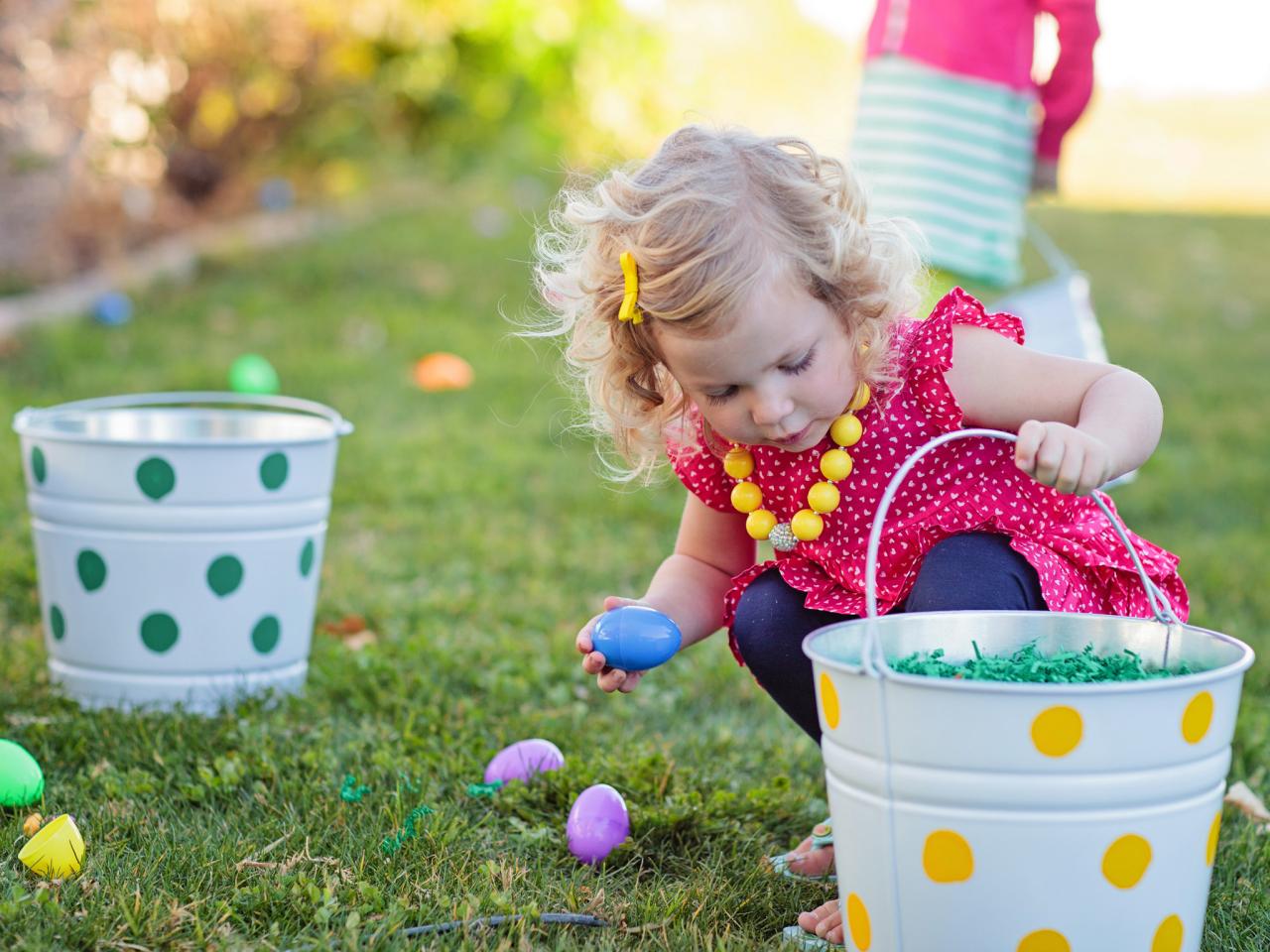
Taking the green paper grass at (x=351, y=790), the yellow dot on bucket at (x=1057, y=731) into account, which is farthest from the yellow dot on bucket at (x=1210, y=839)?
the green paper grass at (x=351, y=790)

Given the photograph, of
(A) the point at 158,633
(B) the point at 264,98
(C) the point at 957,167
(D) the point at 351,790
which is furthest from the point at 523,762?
(B) the point at 264,98

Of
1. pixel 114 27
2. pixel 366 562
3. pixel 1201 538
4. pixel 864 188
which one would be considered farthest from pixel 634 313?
pixel 114 27

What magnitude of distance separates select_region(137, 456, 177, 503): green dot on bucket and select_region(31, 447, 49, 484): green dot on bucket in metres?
0.18

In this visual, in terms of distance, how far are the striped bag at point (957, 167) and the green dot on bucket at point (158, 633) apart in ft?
5.32

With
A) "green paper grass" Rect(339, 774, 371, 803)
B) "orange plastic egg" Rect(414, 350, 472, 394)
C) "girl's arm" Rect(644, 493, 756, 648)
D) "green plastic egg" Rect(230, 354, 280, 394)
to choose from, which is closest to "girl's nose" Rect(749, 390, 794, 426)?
"girl's arm" Rect(644, 493, 756, 648)

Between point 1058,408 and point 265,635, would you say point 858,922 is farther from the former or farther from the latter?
point 265,635

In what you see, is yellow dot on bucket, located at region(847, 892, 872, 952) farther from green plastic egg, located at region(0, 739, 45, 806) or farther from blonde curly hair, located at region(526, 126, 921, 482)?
green plastic egg, located at region(0, 739, 45, 806)

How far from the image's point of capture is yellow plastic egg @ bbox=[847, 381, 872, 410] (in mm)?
1732

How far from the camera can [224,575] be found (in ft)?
7.63

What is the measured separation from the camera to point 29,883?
1607mm

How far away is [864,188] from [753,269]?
0.28 meters

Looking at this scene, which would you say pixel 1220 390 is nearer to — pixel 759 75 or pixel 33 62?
pixel 33 62

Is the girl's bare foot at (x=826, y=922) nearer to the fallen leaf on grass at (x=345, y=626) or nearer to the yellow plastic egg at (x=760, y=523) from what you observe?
the yellow plastic egg at (x=760, y=523)

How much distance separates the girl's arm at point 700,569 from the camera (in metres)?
1.92
